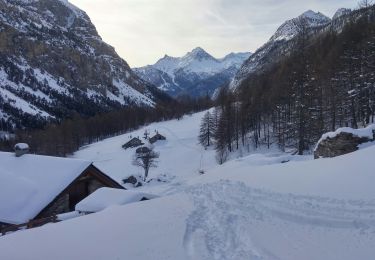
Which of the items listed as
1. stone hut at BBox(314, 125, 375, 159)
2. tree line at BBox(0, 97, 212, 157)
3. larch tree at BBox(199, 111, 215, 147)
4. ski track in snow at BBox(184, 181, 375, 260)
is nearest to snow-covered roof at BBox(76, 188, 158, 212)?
ski track in snow at BBox(184, 181, 375, 260)

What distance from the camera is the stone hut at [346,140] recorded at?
35.4 meters

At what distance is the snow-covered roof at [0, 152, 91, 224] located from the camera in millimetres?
26594

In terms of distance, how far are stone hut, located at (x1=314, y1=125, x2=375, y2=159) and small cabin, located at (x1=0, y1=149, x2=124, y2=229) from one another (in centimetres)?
1834

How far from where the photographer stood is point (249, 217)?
17.7m

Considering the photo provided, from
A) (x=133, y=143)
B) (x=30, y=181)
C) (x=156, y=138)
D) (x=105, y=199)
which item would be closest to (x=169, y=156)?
(x=156, y=138)

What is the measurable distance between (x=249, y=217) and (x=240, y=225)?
56.7 inches

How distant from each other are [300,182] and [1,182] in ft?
61.3

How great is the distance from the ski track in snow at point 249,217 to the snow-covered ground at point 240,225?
0.10 ft

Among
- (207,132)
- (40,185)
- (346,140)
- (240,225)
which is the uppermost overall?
(207,132)

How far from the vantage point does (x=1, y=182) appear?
28469 mm

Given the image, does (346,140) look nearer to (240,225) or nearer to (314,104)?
(240,225)

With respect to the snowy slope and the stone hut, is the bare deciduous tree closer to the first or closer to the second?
the snowy slope

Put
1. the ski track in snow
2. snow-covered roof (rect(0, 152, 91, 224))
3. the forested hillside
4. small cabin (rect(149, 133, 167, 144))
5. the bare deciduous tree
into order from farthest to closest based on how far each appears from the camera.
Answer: small cabin (rect(149, 133, 167, 144))
the bare deciduous tree
the forested hillside
snow-covered roof (rect(0, 152, 91, 224))
the ski track in snow

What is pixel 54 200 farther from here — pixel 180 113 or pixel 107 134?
pixel 107 134
